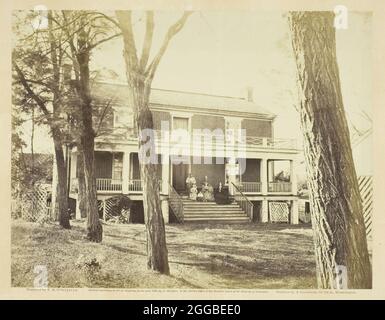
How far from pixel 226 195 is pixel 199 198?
292 mm

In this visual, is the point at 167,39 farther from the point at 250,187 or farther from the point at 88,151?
the point at 250,187

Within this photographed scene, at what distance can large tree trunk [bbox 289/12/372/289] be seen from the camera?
3.88 metres

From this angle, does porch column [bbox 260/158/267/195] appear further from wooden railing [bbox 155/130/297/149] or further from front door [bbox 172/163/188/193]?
front door [bbox 172/163/188/193]

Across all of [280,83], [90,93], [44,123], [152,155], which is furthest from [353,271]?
[44,123]

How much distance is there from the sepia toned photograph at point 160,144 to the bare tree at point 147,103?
1 centimetres

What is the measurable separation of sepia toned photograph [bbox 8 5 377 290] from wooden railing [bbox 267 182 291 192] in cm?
8

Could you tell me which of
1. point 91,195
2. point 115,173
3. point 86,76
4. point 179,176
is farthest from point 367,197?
point 86,76

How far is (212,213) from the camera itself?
4430 mm

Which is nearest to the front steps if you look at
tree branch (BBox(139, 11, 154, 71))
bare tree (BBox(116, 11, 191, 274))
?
bare tree (BBox(116, 11, 191, 274))

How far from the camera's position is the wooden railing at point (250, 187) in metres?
4.47

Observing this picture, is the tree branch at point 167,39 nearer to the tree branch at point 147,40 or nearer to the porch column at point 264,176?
the tree branch at point 147,40

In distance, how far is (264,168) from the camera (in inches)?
173
